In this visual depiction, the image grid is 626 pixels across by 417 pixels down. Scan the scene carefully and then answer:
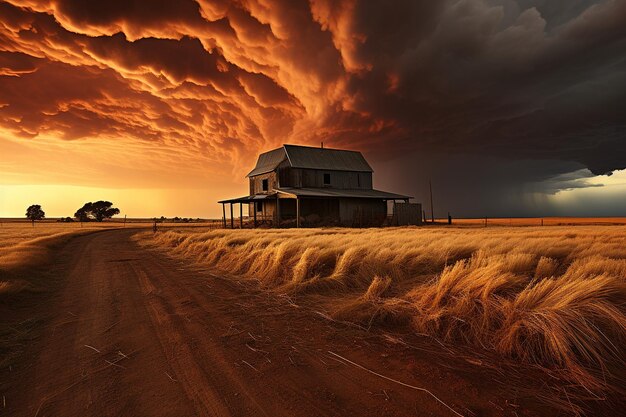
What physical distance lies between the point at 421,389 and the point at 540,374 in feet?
3.74

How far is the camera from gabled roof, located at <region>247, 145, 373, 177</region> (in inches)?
1383

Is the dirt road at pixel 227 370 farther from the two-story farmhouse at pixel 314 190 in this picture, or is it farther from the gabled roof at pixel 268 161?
the gabled roof at pixel 268 161

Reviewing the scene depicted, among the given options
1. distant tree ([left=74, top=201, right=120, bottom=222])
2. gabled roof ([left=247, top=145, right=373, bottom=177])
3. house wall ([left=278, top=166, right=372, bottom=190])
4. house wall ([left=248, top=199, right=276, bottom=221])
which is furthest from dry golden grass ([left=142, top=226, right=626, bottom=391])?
distant tree ([left=74, top=201, right=120, bottom=222])

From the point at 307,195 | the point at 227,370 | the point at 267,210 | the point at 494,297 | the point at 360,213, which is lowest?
the point at 227,370

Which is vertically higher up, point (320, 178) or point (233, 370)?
point (320, 178)

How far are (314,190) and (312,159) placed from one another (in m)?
4.81

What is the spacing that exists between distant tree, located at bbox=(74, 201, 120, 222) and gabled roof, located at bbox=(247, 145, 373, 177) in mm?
78744

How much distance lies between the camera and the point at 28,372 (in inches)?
126

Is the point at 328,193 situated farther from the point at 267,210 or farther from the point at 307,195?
the point at 267,210

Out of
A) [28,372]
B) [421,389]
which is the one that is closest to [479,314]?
[421,389]

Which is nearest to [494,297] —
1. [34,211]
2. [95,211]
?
[95,211]

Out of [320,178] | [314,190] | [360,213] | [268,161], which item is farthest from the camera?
[268,161]

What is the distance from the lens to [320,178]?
3588cm

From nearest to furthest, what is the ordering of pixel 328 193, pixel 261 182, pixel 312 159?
pixel 328 193 < pixel 312 159 < pixel 261 182
